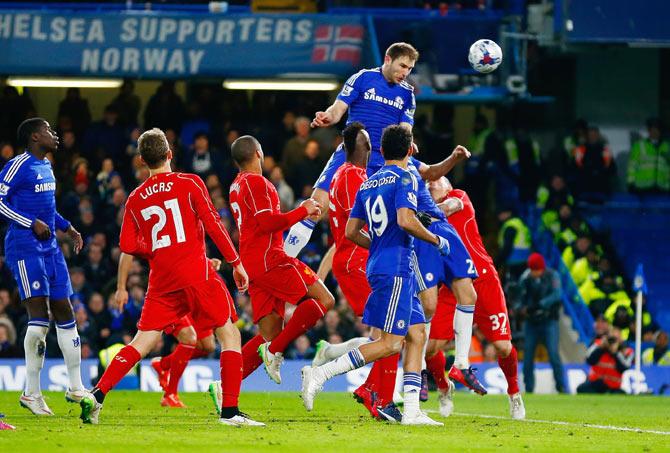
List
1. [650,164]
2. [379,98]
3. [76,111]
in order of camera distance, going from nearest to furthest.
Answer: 1. [379,98]
2. [76,111]
3. [650,164]

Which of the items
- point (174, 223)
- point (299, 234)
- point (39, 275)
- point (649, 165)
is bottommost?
point (39, 275)

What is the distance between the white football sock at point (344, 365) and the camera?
12016 millimetres

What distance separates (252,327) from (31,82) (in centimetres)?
687

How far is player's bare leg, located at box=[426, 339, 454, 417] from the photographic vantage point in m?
13.9

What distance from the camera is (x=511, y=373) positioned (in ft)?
45.5

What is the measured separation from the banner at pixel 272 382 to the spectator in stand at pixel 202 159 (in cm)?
416

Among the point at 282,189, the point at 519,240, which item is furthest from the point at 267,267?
the point at 519,240

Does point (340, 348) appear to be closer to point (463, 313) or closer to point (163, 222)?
point (463, 313)

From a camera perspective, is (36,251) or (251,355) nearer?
(36,251)

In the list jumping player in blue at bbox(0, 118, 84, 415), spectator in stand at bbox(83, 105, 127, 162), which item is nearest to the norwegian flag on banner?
spectator in stand at bbox(83, 105, 127, 162)

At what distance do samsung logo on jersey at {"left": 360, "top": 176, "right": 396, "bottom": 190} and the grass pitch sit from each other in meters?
1.94

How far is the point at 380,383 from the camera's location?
41.7 feet

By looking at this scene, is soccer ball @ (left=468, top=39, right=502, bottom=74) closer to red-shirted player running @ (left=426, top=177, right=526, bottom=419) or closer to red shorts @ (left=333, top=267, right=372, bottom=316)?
red-shirted player running @ (left=426, top=177, right=526, bottom=419)

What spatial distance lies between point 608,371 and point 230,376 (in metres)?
10.9
